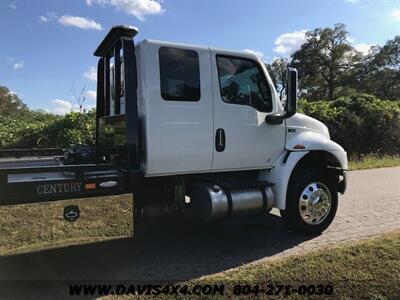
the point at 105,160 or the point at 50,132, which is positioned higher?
the point at 50,132

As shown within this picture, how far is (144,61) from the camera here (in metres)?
5.21

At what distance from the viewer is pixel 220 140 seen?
5.67 m

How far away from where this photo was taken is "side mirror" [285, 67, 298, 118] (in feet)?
18.8

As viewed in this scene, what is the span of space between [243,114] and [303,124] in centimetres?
117

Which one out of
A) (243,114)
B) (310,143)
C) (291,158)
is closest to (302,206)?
(291,158)

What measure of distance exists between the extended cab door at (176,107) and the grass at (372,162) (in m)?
9.97

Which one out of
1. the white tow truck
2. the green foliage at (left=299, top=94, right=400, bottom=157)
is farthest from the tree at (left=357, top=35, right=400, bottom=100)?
the white tow truck

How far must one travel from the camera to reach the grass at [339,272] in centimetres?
430

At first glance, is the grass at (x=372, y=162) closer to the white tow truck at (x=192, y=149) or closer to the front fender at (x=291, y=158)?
the front fender at (x=291, y=158)

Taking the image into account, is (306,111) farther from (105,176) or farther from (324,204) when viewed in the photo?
(105,176)

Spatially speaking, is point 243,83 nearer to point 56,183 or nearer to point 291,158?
point 291,158

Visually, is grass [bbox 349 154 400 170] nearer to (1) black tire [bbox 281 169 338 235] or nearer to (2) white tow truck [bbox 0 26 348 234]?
(1) black tire [bbox 281 169 338 235]

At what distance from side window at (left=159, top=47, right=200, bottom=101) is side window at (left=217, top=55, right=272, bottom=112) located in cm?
39

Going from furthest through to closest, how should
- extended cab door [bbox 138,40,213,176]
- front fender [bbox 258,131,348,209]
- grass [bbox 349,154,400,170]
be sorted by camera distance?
grass [bbox 349,154,400,170] → front fender [bbox 258,131,348,209] → extended cab door [bbox 138,40,213,176]
